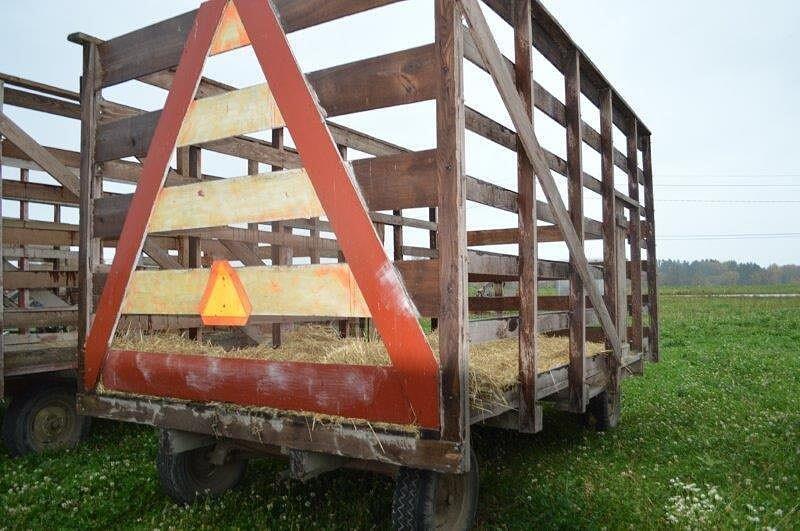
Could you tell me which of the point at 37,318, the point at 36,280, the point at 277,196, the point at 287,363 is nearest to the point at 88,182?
the point at 277,196

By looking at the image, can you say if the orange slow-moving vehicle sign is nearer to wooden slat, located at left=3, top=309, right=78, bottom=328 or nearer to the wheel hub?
wooden slat, located at left=3, top=309, right=78, bottom=328

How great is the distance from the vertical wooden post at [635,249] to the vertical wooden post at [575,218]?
2.42m

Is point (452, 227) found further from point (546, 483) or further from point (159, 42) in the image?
point (546, 483)

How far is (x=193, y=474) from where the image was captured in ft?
15.2

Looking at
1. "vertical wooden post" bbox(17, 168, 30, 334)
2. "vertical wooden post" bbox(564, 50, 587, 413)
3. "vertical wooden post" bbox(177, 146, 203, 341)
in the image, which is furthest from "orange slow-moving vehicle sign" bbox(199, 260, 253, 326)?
"vertical wooden post" bbox(17, 168, 30, 334)

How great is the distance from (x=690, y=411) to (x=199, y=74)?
22.0 ft

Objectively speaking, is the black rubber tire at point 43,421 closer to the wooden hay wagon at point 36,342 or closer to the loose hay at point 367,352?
the wooden hay wagon at point 36,342

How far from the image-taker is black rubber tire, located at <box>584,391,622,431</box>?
252 inches

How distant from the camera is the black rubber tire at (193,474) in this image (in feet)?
14.7

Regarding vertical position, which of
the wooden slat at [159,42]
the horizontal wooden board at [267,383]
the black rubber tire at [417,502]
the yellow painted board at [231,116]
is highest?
the wooden slat at [159,42]

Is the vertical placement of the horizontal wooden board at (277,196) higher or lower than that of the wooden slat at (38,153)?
lower

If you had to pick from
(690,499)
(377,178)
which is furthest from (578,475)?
(377,178)

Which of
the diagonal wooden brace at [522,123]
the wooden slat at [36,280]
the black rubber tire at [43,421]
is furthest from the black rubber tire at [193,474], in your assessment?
the wooden slat at [36,280]

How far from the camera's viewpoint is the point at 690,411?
761 centimetres
